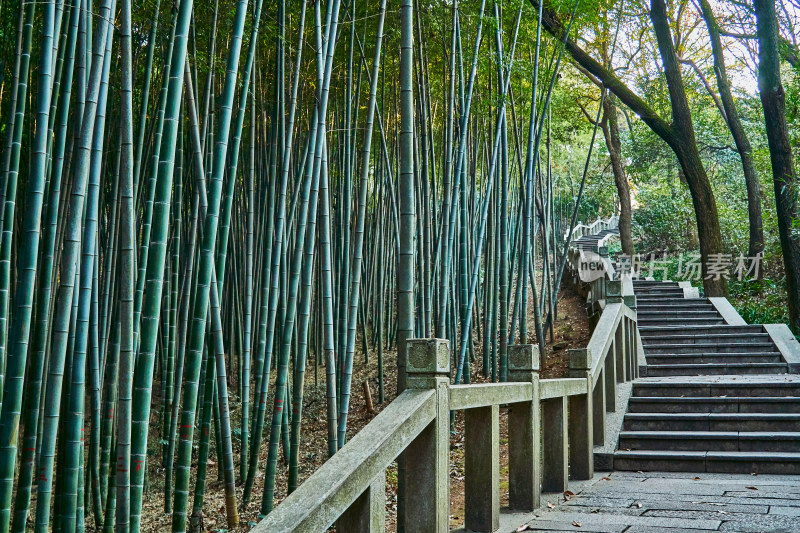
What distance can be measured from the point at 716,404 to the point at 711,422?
1.14 ft

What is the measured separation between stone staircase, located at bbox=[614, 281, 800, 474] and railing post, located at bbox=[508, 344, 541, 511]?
1.51 meters

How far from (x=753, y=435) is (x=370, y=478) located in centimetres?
343

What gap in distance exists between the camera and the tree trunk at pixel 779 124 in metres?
7.44

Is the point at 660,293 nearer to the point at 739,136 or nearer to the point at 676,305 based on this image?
the point at 676,305

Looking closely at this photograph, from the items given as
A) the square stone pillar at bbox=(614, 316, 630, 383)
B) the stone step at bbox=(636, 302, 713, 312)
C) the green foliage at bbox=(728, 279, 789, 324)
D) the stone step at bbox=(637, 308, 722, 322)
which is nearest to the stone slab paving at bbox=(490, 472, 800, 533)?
the square stone pillar at bbox=(614, 316, 630, 383)

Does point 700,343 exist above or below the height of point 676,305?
below

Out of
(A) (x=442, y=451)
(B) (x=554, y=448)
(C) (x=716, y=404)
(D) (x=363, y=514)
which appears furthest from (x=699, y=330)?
(D) (x=363, y=514)

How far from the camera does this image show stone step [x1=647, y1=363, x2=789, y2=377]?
6367mm

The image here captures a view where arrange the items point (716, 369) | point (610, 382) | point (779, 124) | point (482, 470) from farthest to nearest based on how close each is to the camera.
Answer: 1. point (779, 124)
2. point (716, 369)
3. point (610, 382)
4. point (482, 470)

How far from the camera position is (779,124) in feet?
25.1

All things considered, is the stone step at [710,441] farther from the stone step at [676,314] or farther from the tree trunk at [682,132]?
the tree trunk at [682,132]

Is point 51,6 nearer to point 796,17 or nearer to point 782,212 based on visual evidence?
point 782,212

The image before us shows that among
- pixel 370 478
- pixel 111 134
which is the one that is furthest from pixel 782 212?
pixel 370 478

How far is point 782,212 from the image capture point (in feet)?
24.8
